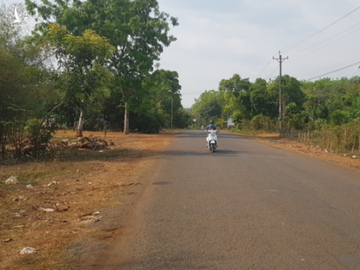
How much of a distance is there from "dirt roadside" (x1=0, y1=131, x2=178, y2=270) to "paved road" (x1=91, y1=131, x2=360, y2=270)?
602mm

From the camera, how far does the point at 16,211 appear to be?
7.01 meters

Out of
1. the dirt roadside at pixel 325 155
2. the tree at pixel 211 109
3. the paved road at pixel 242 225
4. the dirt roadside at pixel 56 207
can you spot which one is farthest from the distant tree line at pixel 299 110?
the tree at pixel 211 109

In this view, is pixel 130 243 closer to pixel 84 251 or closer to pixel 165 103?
pixel 84 251

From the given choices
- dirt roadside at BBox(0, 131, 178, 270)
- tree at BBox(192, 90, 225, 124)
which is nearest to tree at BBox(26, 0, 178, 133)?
dirt roadside at BBox(0, 131, 178, 270)

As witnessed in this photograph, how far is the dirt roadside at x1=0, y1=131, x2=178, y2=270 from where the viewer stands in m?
4.87

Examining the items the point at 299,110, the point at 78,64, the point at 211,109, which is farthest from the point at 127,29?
the point at 211,109

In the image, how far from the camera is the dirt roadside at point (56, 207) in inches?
192

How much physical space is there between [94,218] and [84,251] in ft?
5.71

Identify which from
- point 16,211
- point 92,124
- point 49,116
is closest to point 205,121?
point 92,124

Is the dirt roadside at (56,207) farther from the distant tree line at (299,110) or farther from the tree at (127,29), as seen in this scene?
the tree at (127,29)

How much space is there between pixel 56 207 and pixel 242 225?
3.73m

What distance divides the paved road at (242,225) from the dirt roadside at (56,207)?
1.97ft

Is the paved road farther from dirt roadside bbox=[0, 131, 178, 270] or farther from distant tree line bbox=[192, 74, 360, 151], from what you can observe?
→ distant tree line bbox=[192, 74, 360, 151]

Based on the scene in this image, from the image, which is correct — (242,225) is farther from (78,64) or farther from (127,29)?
(127,29)
